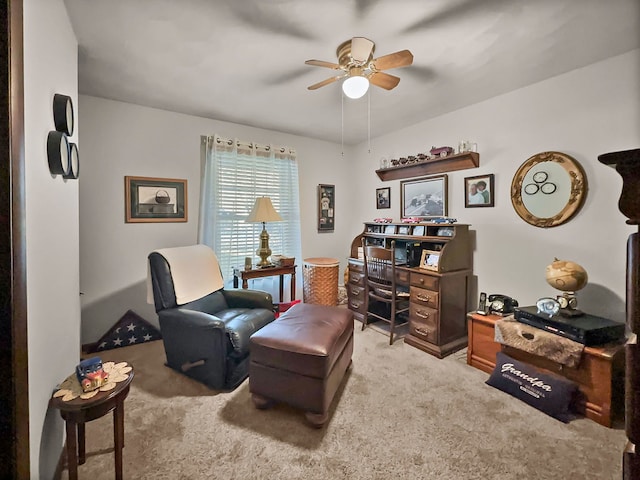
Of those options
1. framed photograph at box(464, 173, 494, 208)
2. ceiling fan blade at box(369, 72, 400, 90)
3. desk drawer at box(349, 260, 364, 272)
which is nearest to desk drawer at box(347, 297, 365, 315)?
desk drawer at box(349, 260, 364, 272)

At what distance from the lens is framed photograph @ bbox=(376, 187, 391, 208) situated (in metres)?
3.96

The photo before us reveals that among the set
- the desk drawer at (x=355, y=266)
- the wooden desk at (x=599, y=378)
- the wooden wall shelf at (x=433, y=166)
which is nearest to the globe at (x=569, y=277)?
the wooden desk at (x=599, y=378)

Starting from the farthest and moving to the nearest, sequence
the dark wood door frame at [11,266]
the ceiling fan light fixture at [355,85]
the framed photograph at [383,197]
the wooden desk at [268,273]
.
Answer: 1. the framed photograph at [383,197]
2. the wooden desk at [268,273]
3. the ceiling fan light fixture at [355,85]
4. the dark wood door frame at [11,266]

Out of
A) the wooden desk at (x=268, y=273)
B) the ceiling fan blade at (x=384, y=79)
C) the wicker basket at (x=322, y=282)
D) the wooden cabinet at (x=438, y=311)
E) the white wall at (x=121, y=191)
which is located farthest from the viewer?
the wicker basket at (x=322, y=282)

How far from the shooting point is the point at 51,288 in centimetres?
134

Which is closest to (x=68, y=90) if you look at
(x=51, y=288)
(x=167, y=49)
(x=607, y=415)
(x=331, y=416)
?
(x=167, y=49)

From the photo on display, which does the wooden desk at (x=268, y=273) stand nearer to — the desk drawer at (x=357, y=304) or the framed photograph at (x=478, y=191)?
the desk drawer at (x=357, y=304)

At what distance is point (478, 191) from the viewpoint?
293cm

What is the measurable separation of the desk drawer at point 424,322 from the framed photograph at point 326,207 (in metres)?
1.90

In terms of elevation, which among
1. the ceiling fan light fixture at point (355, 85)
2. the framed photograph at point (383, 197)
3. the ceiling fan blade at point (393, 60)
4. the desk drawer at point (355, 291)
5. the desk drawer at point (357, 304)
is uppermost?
the ceiling fan blade at point (393, 60)

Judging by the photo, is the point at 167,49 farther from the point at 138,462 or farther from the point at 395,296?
the point at 395,296

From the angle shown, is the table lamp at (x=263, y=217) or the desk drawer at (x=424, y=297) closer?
the desk drawer at (x=424, y=297)

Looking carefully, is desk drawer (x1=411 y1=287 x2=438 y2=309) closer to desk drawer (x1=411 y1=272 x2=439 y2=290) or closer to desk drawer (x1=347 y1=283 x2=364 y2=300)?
desk drawer (x1=411 y1=272 x2=439 y2=290)

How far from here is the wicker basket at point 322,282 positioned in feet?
12.5
